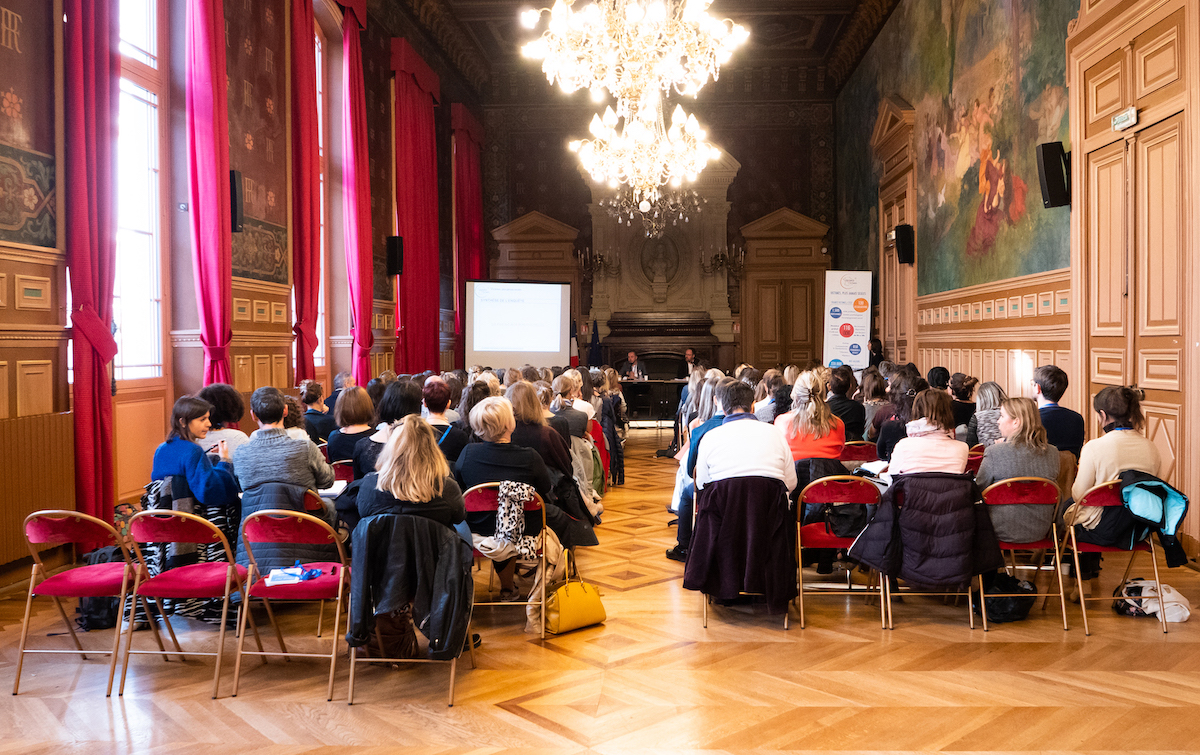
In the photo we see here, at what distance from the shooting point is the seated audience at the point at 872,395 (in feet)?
21.3

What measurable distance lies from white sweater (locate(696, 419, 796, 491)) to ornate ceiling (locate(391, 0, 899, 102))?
10.5m

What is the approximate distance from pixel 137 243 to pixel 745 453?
5.13m

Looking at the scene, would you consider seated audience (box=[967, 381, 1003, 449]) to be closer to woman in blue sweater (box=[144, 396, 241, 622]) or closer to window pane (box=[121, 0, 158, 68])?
woman in blue sweater (box=[144, 396, 241, 622])

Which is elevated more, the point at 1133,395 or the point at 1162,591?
the point at 1133,395

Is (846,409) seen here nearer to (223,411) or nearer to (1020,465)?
(1020,465)

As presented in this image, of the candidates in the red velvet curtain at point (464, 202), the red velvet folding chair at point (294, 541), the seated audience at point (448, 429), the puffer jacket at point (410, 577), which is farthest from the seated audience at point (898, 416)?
the red velvet curtain at point (464, 202)

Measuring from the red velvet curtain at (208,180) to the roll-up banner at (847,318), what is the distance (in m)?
8.04

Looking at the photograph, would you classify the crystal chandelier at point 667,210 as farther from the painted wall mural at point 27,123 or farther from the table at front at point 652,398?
the painted wall mural at point 27,123

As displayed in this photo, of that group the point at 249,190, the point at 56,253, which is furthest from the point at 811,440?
the point at 249,190

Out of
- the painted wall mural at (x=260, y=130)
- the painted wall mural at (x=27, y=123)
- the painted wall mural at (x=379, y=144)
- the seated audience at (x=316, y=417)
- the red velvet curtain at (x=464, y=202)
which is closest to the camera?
the painted wall mural at (x=27, y=123)

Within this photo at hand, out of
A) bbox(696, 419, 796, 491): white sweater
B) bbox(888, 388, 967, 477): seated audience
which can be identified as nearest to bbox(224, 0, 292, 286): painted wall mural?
bbox(696, 419, 796, 491): white sweater

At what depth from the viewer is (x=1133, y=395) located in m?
4.41

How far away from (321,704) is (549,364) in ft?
31.6

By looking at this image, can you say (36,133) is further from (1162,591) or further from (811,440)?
(1162,591)
